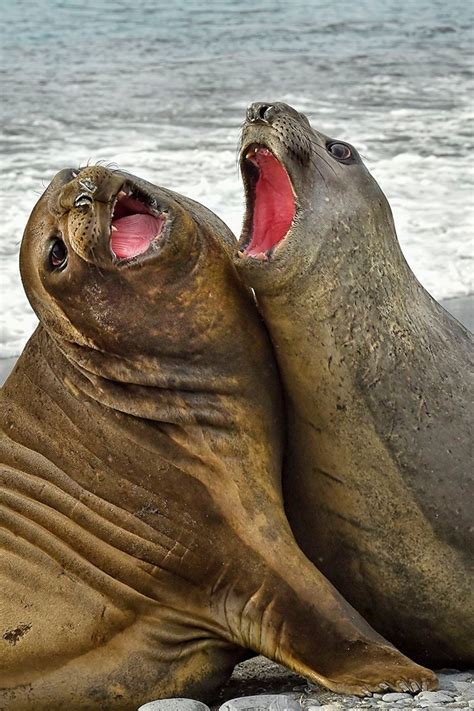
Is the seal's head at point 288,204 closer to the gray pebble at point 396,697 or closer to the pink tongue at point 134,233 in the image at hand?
the pink tongue at point 134,233

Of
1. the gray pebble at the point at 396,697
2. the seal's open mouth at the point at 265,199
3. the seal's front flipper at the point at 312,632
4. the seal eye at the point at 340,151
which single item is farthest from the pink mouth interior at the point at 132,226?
the gray pebble at the point at 396,697

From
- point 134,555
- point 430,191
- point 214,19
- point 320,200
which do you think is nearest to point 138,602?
point 134,555

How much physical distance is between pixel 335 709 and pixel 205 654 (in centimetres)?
57

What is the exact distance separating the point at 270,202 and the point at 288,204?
2.7 inches

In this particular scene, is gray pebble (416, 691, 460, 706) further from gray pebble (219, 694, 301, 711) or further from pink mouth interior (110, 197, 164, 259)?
pink mouth interior (110, 197, 164, 259)

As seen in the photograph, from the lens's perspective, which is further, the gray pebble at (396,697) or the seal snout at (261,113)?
the seal snout at (261,113)

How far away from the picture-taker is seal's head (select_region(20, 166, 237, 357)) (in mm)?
4832

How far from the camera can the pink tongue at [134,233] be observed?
489 cm

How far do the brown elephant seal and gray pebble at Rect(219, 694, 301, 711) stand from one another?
61 cm

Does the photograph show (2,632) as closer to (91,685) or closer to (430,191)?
(91,685)

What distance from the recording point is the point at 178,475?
482 centimetres

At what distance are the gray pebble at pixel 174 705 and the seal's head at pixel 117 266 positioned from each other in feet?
3.55

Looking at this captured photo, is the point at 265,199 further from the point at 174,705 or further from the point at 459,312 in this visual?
the point at 459,312

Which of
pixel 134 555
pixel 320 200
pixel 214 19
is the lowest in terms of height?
pixel 214 19
